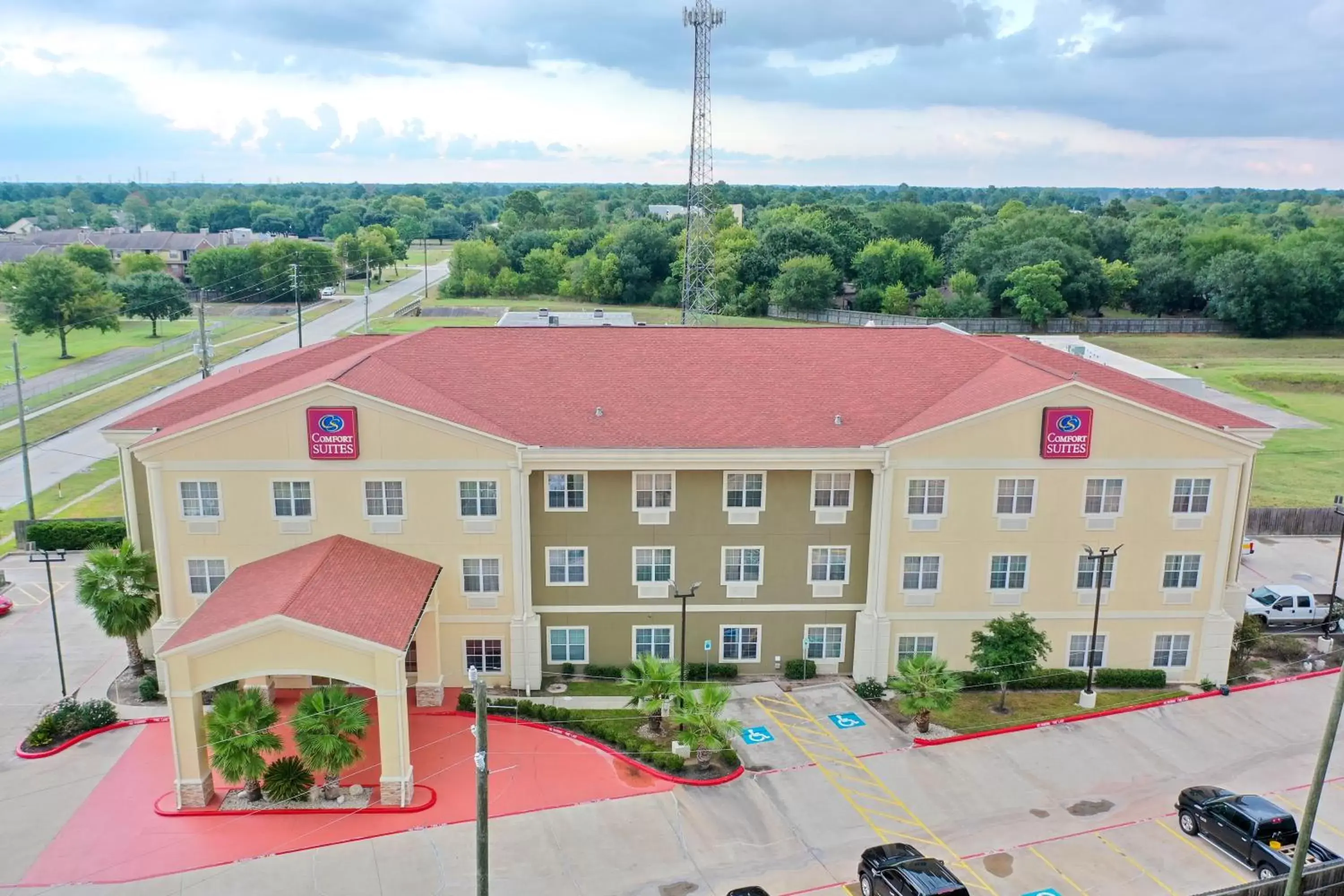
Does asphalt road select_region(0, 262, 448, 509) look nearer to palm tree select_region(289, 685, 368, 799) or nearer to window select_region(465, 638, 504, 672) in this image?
window select_region(465, 638, 504, 672)

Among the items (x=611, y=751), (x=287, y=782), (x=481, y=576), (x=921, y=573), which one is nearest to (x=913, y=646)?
(x=921, y=573)

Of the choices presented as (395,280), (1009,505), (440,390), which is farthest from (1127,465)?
(395,280)

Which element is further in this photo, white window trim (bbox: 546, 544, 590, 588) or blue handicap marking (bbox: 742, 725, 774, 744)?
white window trim (bbox: 546, 544, 590, 588)

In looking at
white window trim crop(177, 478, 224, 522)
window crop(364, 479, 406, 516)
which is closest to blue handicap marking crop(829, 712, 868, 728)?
window crop(364, 479, 406, 516)

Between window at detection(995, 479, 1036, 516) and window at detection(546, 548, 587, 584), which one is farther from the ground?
window at detection(995, 479, 1036, 516)

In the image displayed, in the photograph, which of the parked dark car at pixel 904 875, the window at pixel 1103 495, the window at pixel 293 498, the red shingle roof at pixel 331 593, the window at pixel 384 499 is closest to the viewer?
the parked dark car at pixel 904 875

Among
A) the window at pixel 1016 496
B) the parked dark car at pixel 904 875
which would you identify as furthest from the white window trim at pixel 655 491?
the parked dark car at pixel 904 875

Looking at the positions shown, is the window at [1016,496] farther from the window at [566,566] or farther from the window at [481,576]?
the window at [481,576]
